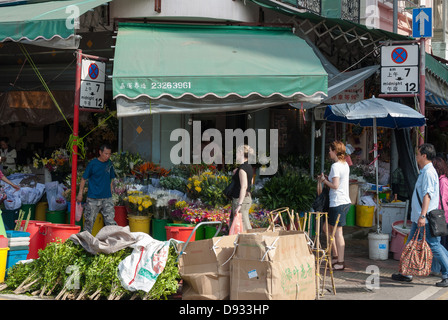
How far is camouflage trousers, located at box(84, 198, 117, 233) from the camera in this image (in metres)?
9.69

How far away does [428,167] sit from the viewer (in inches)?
319

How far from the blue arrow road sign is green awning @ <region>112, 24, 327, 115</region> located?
2006 mm

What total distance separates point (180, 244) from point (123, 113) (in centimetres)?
270

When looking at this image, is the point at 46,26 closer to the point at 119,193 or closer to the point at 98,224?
the point at 119,193

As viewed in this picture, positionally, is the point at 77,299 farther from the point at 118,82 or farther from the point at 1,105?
the point at 1,105

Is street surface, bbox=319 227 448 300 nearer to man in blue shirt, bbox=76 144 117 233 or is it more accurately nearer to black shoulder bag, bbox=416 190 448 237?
black shoulder bag, bbox=416 190 448 237

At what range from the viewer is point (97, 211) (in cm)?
977

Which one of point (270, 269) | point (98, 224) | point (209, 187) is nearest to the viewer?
point (270, 269)

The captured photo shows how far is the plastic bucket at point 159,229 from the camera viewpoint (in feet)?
32.6

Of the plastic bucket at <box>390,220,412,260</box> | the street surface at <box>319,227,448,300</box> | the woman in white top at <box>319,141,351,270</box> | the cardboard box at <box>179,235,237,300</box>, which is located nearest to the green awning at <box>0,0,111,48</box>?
the cardboard box at <box>179,235,237,300</box>

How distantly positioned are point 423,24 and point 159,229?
5.76m

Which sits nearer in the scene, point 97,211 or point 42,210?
point 97,211

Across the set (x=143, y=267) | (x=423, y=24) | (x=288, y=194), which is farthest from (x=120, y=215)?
(x=423, y=24)

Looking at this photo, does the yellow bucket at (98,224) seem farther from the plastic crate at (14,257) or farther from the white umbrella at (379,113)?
the white umbrella at (379,113)
